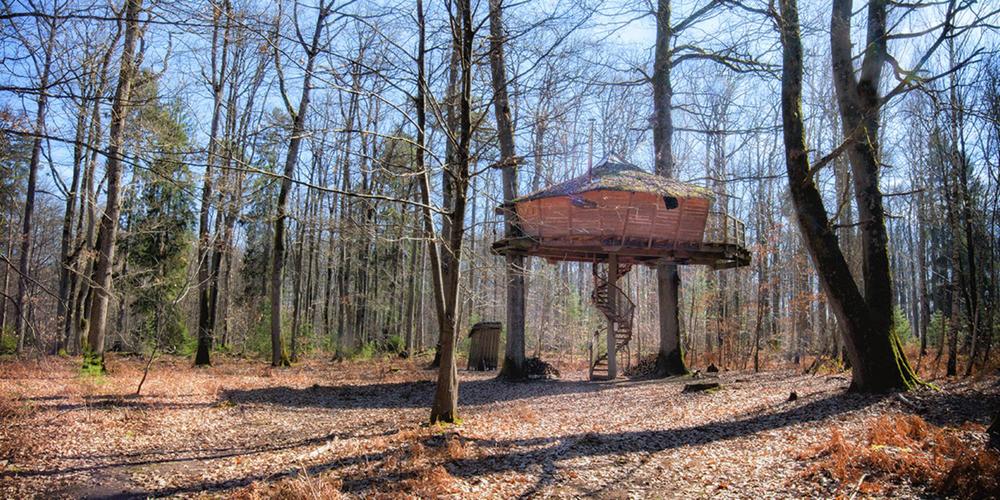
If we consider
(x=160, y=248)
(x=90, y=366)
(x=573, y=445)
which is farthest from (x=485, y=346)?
(x=160, y=248)

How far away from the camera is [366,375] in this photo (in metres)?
18.4

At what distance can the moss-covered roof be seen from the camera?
14648 millimetres

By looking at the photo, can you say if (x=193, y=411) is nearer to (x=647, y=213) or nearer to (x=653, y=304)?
(x=647, y=213)

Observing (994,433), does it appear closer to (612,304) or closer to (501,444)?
(501,444)

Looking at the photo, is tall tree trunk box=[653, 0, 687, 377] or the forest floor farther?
tall tree trunk box=[653, 0, 687, 377]

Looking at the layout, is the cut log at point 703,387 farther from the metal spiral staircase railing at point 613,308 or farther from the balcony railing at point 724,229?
the balcony railing at point 724,229

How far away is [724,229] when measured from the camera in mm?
15992

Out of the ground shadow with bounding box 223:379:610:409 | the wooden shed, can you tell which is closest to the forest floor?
the ground shadow with bounding box 223:379:610:409

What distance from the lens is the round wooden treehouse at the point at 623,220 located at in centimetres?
1471

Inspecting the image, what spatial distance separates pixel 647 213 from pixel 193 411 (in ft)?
35.7

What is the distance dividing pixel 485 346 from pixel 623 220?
26.8 ft

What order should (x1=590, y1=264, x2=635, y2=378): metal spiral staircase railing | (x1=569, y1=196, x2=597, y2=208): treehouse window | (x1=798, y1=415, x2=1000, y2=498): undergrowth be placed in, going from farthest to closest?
(x1=590, y1=264, x2=635, y2=378): metal spiral staircase railing < (x1=569, y1=196, x2=597, y2=208): treehouse window < (x1=798, y1=415, x2=1000, y2=498): undergrowth

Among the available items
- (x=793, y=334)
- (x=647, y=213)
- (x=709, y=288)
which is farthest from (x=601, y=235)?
(x=793, y=334)

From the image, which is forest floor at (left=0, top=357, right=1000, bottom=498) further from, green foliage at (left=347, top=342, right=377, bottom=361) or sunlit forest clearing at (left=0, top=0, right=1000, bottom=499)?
green foliage at (left=347, top=342, right=377, bottom=361)
